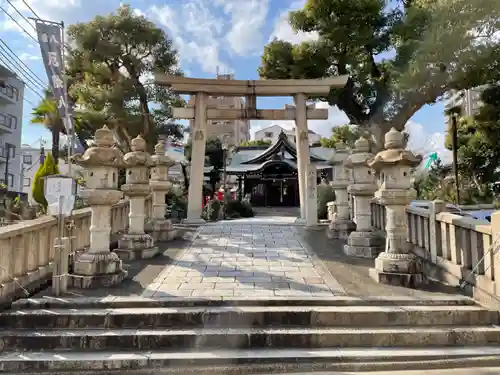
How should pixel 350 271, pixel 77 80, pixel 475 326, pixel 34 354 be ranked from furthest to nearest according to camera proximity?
pixel 77 80 < pixel 350 271 < pixel 475 326 < pixel 34 354

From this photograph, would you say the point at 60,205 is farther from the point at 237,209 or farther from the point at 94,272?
the point at 237,209

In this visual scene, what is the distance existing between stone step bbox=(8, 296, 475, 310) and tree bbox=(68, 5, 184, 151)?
1323 cm

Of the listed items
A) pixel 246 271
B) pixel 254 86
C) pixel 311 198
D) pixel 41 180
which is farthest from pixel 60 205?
pixel 254 86

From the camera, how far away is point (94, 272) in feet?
16.3

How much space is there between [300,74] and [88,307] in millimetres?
14006

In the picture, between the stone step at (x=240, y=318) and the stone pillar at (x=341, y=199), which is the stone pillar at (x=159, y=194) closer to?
the stone pillar at (x=341, y=199)

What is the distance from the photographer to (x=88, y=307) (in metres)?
4.22

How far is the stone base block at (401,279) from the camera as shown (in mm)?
4969

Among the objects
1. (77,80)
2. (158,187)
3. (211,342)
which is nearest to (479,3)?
(158,187)

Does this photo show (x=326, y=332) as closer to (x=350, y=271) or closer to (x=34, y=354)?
(x=350, y=271)

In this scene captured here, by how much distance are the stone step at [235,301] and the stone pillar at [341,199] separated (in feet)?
15.5

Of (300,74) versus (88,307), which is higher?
(300,74)

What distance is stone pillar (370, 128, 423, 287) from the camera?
5.05 metres

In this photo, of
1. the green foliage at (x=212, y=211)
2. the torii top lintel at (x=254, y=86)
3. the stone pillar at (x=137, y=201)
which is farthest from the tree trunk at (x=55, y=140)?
the stone pillar at (x=137, y=201)
